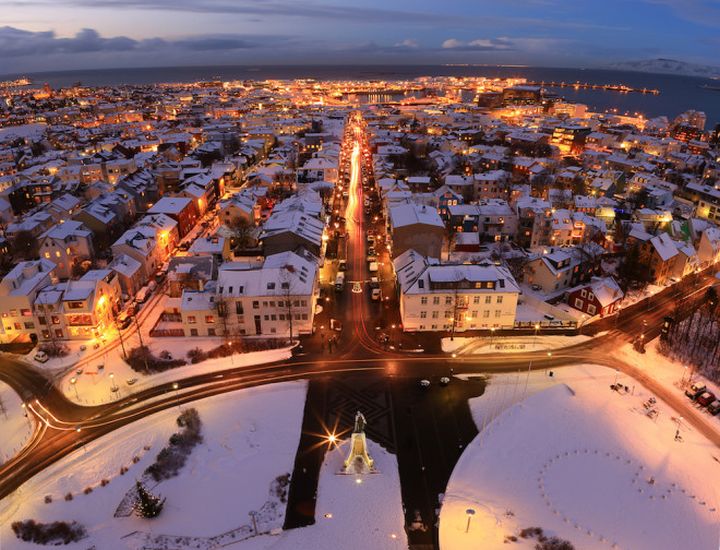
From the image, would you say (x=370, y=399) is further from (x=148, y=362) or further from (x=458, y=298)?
(x=148, y=362)

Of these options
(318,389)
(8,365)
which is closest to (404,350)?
(318,389)

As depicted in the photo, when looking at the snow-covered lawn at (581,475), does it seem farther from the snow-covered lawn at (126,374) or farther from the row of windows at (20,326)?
the row of windows at (20,326)

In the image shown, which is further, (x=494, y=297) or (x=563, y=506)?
(x=494, y=297)

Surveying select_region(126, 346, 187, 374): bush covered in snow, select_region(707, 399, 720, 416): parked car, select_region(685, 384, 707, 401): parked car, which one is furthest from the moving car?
select_region(707, 399, 720, 416): parked car

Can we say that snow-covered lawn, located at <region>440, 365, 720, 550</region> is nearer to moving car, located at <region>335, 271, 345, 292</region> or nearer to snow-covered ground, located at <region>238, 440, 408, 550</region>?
snow-covered ground, located at <region>238, 440, 408, 550</region>

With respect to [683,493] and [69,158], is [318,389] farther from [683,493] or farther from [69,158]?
[69,158]

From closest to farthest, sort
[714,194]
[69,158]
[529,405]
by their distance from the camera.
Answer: [529,405]
[714,194]
[69,158]

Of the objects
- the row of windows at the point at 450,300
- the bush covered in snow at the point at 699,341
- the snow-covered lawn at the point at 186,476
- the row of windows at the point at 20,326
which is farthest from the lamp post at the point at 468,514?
the row of windows at the point at 20,326
